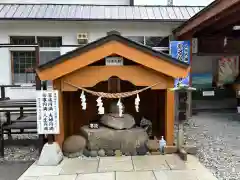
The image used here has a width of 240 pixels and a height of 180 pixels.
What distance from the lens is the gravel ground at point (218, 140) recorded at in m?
5.00

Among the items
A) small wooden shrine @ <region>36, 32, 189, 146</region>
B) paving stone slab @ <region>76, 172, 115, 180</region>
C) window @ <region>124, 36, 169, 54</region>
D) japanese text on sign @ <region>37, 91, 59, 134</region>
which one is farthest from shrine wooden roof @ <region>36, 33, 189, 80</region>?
window @ <region>124, 36, 169, 54</region>

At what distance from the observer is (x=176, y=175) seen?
445 centimetres

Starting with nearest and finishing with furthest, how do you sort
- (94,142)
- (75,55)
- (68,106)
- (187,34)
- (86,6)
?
(75,55), (94,142), (68,106), (187,34), (86,6)

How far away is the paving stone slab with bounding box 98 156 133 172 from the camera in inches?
189

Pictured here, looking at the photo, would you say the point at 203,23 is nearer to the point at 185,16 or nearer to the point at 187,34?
the point at 187,34

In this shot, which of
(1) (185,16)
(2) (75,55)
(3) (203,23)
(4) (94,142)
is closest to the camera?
(2) (75,55)

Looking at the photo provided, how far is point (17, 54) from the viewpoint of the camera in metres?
9.91

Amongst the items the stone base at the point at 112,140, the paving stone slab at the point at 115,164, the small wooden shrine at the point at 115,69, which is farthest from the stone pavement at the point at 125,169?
the small wooden shrine at the point at 115,69

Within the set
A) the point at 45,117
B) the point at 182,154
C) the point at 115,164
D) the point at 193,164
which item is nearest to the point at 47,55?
the point at 45,117

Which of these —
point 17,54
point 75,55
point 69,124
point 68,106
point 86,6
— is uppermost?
point 86,6

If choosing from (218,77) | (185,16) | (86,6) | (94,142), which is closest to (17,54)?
(86,6)

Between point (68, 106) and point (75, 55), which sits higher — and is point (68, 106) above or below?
below

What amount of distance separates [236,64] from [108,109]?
282 inches

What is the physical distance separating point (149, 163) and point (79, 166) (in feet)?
4.52
